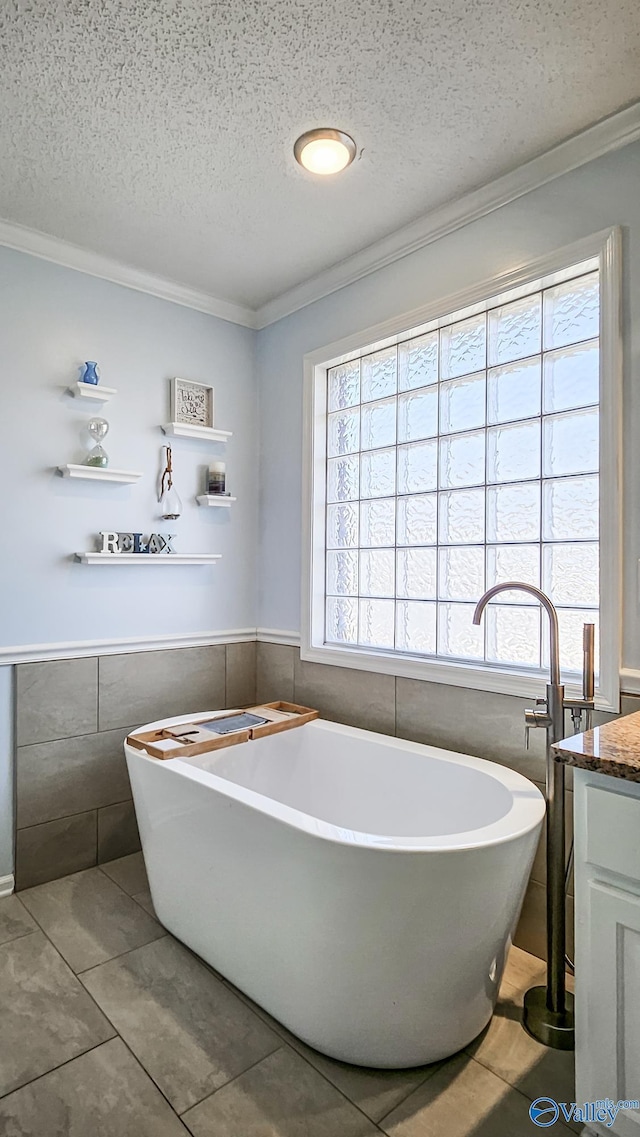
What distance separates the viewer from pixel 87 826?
8.45 ft

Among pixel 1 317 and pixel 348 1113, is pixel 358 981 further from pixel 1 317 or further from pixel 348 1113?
pixel 1 317

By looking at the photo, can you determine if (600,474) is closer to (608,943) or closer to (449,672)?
(449,672)

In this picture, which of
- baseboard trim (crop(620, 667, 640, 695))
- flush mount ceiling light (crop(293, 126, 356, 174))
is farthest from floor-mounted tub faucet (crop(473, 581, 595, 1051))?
flush mount ceiling light (crop(293, 126, 356, 174))

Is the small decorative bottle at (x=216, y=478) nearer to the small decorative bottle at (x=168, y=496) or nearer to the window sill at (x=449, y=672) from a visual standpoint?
the small decorative bottle at (x=168, y=496)

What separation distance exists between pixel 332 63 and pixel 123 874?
9.48ft

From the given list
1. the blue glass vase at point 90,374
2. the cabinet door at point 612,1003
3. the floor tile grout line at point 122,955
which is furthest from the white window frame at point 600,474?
the floor tile grout line at point 122,955

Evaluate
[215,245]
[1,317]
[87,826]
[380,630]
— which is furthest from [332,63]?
[87,826]

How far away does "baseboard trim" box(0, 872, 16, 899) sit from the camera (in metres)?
2.37

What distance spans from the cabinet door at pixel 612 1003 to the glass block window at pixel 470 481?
901 millimetres

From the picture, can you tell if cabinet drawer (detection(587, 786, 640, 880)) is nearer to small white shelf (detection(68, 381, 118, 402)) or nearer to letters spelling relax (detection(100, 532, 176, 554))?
letters spelling relax (detection(100, 532, 176, 554))

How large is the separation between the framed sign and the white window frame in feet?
1.61

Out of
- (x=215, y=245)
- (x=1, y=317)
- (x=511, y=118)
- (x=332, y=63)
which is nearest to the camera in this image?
(x=332, y=63)

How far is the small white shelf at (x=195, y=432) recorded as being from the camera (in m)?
2.81

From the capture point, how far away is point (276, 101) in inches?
68.0
